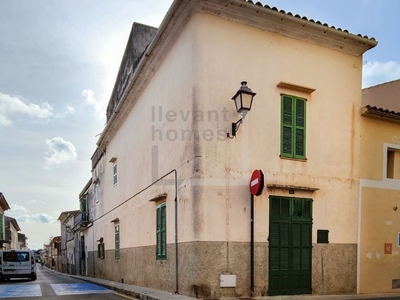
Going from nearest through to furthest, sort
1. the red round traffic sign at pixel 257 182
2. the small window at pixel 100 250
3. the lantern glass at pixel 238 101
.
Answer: the red round traffic sign at pixel 257 182 < the lantern glass at pixel 238 101 < the small window at pixel 100 250

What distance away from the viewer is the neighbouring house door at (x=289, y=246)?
946 centimetres

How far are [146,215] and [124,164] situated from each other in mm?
4200

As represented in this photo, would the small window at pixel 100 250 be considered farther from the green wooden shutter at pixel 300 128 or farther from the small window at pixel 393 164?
the small window at pixel 393 164

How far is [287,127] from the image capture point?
33.2 feet

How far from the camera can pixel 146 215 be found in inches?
505

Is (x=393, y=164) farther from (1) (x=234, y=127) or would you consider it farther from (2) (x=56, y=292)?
(2) (x=56, y=292)

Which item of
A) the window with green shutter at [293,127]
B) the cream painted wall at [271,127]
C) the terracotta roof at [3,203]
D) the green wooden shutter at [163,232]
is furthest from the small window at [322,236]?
the terracotta roof at [3,203]

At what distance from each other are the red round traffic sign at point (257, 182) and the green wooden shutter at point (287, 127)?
141cm

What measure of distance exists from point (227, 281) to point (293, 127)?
4.34 metres

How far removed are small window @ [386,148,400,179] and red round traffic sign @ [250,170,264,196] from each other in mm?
5448

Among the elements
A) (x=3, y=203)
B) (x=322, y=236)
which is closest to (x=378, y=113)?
(x=322, y=236)

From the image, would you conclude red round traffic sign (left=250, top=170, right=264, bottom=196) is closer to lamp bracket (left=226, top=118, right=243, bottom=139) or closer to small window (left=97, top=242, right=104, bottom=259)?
lamp bracket (left=226, top=118, right=243, bottom=139)

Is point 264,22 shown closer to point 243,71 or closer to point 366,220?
point 243,71

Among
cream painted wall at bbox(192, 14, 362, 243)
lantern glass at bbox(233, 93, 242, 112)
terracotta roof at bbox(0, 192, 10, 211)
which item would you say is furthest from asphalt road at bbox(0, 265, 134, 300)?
terracotta roof at bbox(0, 192, 10, 211)
